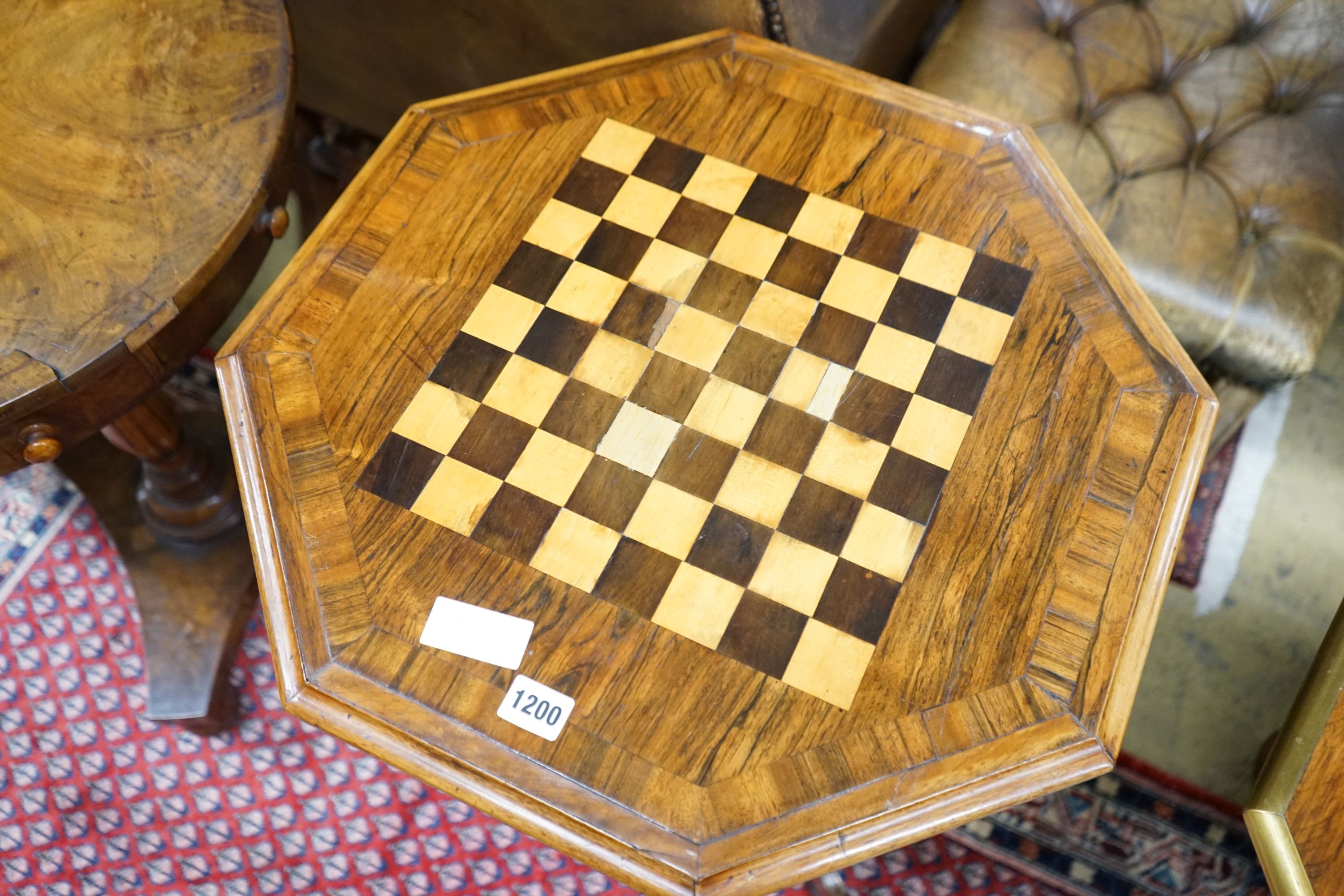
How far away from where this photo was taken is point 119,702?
1646 millimetres

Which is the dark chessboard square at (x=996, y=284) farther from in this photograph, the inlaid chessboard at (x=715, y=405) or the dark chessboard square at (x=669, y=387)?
the dark chessboard square at (x=669, y=387)

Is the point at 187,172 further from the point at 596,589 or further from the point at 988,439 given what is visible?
the point at 988,439

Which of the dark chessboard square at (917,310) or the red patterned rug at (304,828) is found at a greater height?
the dark chessboard square at (917,310)

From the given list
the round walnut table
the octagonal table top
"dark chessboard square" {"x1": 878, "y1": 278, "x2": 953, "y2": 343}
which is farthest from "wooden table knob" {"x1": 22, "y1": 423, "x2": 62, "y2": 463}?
"dark chessboard square" {"x1": 878, "y1": 278, "x2": 953, "y2": 343}

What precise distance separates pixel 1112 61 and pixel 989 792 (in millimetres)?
1198

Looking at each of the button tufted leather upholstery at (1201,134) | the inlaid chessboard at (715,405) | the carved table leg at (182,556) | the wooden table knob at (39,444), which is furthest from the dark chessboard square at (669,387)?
the carved table leg at (182,556)

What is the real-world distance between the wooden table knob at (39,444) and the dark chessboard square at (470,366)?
1.29ft

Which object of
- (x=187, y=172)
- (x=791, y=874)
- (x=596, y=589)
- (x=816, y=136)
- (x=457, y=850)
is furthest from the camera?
(x=457, y=850)

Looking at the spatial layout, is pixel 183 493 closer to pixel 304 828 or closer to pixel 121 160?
pixel 304 828

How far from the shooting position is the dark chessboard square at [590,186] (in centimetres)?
118

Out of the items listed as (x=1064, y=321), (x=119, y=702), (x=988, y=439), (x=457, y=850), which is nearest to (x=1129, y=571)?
(x=988, y=439)

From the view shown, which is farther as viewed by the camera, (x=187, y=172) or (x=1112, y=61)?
(x=1112, y=61)

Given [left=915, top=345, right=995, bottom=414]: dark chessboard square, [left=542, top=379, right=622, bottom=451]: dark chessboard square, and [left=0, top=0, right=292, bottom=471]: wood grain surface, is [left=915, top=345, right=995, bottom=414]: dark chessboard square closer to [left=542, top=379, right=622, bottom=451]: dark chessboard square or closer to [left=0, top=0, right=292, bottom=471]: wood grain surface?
[left=542, top=379, right=622, bottom=451]: dark chessboard square

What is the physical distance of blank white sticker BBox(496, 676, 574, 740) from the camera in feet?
2.96
